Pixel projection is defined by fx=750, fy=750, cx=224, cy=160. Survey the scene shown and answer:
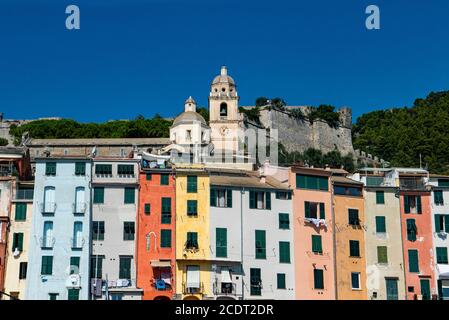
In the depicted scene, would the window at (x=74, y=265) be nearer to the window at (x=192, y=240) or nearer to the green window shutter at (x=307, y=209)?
the window at (x=192, y=240)

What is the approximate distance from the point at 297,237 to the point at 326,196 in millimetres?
4396

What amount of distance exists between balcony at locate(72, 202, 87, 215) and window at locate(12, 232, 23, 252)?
413cm

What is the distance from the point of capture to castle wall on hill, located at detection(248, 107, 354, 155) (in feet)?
421

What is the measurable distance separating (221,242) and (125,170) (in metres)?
8.90

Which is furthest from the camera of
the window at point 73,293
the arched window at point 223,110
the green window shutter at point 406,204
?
the arched window at point 223,110

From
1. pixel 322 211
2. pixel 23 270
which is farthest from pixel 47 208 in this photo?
pixel 322 211

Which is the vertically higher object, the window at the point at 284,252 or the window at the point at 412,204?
the window at the point at 412,204

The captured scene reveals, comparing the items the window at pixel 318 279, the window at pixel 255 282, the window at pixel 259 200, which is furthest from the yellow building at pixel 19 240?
the window at pixel 318 279

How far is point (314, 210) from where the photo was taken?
2263 inches

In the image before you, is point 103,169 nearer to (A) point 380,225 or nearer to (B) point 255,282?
(B) point 255,282

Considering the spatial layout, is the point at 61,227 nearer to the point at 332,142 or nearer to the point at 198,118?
the point at 198,118

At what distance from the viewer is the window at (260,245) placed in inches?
2152

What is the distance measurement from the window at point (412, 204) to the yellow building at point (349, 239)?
340cm

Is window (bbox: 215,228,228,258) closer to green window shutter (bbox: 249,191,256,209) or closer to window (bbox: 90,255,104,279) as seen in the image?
green window shutter (bbox: 249,191,256,209)
